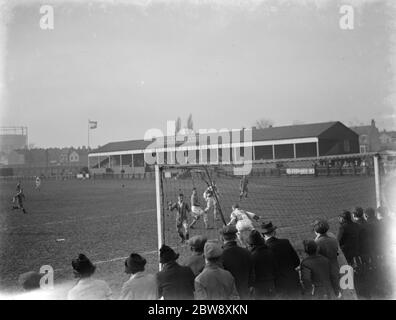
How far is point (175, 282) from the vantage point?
4844 millimetres

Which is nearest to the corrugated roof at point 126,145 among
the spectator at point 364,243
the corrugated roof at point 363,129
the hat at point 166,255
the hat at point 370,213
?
the corrugated roof at point 363,129

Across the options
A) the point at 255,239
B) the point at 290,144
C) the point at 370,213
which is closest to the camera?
the point at 255,239

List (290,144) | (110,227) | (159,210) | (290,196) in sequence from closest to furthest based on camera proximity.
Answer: (159,210) → (110,227) → (290,196) → (290,144)

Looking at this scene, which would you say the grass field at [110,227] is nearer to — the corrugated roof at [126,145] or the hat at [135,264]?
the hat at [135,264]

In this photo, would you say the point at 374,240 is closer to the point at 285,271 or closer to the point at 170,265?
the point at 285,271

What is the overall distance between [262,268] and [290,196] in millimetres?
19562

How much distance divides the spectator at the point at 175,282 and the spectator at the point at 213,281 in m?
0.11

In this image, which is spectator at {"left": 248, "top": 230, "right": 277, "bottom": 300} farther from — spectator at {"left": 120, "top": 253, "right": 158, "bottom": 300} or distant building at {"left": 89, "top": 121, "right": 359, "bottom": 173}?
distant building at {"left": 89, "top": 121, "right": 359, "bottom": 173}

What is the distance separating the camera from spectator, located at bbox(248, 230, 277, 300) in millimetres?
5398

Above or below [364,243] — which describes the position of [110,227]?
below

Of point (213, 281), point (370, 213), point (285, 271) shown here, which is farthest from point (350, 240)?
point (213, 281)

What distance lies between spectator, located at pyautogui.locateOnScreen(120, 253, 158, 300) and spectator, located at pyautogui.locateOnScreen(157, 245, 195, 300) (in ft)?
0.33

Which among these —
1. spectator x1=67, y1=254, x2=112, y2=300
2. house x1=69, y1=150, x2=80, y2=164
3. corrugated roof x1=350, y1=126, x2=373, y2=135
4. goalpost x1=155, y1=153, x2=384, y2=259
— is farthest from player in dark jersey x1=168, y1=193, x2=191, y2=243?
house x1=69, y1=150, x2=80, y2=164
